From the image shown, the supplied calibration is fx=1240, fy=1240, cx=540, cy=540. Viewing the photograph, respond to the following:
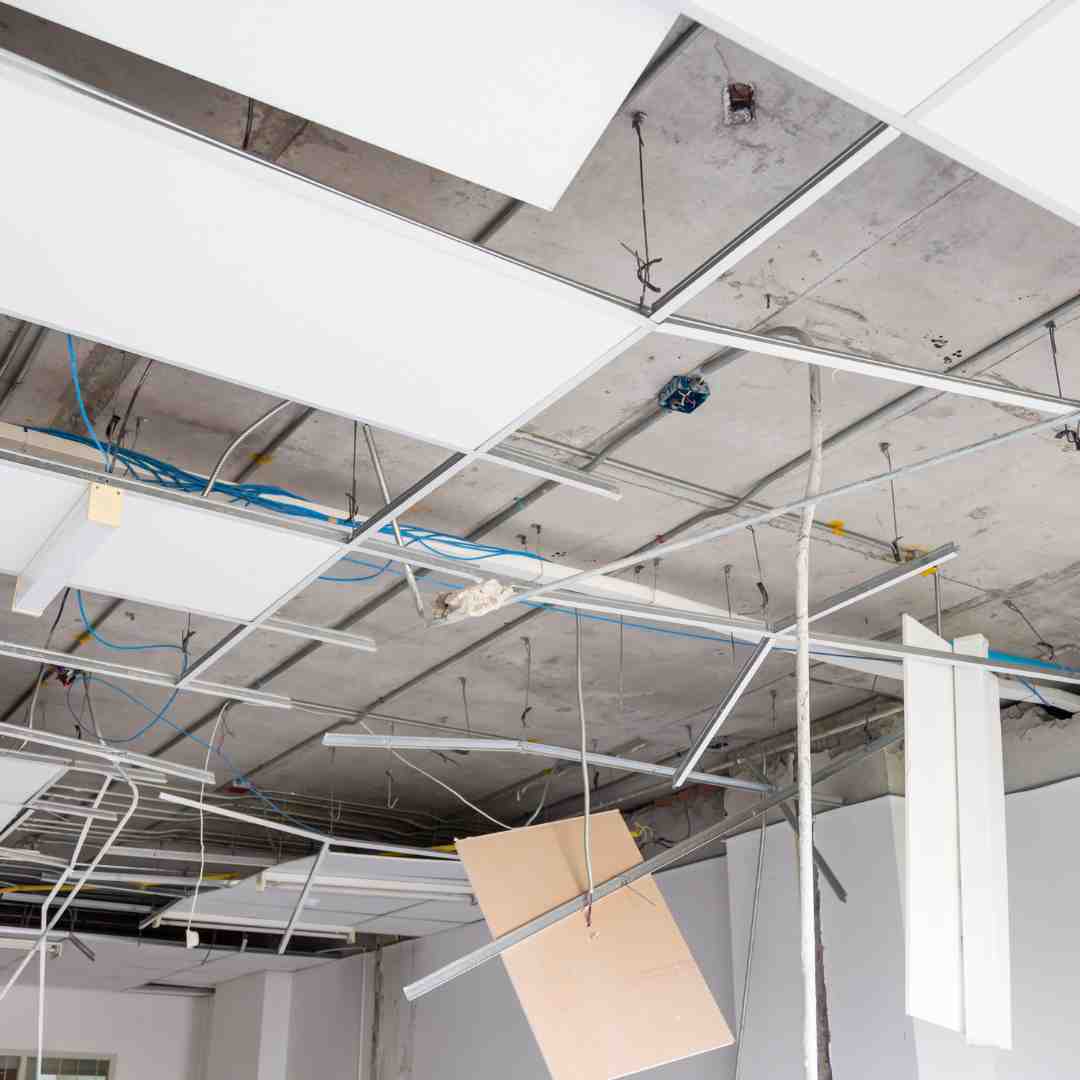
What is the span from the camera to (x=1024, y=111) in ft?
5.99

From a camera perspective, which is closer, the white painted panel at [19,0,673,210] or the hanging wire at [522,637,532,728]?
the white painted panel at [19,0,673,210]

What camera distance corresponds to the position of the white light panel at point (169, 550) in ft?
9.84

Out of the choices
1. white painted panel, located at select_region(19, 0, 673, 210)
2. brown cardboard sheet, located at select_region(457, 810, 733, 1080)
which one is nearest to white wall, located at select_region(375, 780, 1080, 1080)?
brown cardboard sheet, located at select_region(457, 810, 733, 1080)

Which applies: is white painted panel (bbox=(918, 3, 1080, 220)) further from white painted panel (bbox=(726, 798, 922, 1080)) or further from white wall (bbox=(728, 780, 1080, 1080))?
white painted panel (bbox=(726, 798, 922, 1080))

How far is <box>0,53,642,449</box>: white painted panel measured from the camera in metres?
1.95

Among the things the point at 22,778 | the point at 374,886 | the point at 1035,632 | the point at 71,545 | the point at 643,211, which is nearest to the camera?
the point at 643,211

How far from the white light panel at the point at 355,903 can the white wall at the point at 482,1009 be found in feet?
1.09

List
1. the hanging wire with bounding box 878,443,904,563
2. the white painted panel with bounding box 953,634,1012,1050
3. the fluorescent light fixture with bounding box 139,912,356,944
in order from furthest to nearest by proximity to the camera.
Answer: the fluorescent light fixture with bounding box 139,912,356,944 < the hanging wire with bounding box 878,443,904,563 < the white painted panel with bounding box 953,634,1012,1050

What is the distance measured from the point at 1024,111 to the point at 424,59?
2.91 feet

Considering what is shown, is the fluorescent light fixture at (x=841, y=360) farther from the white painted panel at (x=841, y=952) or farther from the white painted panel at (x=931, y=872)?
the white painted panel at (x=841, y=952)

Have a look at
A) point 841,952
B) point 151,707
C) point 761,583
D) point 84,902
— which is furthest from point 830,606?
point 84,902

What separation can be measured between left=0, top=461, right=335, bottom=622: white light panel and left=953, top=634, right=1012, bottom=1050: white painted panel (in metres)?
1.94

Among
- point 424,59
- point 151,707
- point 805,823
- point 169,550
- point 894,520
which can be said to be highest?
point 894,520

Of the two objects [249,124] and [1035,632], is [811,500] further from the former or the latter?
[1035,632]
